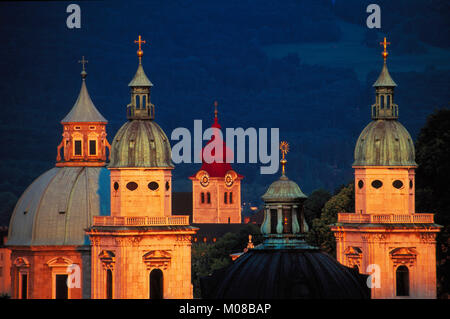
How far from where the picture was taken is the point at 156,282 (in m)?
128

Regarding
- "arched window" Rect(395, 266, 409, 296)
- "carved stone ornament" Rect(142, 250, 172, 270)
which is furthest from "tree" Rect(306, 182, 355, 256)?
"carved stone ornament" Rect(142, 250, 172, 270)

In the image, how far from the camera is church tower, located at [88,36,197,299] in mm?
126812

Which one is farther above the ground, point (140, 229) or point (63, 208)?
point (63, 208)

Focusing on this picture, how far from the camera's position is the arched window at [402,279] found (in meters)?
128

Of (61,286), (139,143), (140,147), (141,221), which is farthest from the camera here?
(61,286)

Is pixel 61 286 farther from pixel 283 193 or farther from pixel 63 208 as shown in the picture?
pixel 283 193

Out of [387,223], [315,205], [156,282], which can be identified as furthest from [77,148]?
[387,223]

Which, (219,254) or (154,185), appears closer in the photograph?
(154,185)

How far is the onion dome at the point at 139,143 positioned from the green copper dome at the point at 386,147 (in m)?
13.2

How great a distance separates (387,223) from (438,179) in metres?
22.0

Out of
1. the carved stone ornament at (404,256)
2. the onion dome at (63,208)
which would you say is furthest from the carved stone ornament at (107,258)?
the onion dome at (63,208)

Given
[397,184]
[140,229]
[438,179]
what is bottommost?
[140,229]

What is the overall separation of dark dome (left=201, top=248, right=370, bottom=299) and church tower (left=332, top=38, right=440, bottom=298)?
32754mm

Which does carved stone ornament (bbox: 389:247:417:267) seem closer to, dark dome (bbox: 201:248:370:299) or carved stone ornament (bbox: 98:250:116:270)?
carved stone ornament (bbox: 98:250:116:270)
